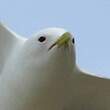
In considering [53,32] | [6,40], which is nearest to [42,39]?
[53,32]

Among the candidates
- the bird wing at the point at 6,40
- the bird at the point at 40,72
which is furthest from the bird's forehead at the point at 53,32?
the bird wing at the point at 6,40

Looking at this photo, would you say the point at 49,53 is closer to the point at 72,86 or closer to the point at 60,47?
the point at 60,47

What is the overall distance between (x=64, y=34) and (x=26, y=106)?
0.19m

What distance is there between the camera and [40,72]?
2.74ft

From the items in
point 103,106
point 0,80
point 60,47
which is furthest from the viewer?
point 103,106

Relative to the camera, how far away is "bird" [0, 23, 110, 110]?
2.68 feet

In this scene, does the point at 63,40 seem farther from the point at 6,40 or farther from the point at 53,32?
the point at 6,40

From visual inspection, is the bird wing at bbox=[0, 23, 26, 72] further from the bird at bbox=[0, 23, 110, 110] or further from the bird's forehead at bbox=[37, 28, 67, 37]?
the bird's forehead at bbox=[37, 28, 67, 37]

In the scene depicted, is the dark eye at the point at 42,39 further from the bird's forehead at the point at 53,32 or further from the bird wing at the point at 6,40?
the bird wing at the point at 6,40

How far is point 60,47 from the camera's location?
2.64 feet

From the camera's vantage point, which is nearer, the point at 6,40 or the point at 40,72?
the point at 40,72

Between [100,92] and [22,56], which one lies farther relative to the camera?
[100,92]

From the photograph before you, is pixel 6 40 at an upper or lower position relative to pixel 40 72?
upper

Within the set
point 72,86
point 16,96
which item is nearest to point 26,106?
point 16,96
